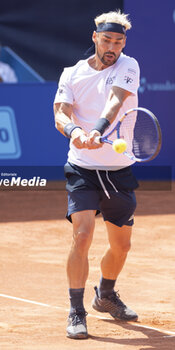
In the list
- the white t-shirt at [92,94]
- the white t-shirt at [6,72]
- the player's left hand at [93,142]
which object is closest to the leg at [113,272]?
the white t-shirt at [92,94]

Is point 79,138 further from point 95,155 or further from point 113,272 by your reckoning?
point 113,272

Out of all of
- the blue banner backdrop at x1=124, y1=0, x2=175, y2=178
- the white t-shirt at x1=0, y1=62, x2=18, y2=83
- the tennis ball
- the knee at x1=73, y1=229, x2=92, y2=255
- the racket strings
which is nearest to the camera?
the tennis ball

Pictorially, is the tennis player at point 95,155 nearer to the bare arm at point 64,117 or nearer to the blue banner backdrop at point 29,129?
the bare arm at point 64,117

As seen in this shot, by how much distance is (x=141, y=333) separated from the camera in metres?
5.35

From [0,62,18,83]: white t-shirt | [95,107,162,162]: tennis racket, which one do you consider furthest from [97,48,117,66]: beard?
[0,62,18,83]: white t-shirt

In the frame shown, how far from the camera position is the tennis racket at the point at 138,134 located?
17.4 ft

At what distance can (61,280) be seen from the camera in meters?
6.93

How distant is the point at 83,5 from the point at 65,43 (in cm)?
70

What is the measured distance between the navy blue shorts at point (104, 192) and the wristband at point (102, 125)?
0.41m

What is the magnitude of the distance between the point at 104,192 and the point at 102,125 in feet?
1.78

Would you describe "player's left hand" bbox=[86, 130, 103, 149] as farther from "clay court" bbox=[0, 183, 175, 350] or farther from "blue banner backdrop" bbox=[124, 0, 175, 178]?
"blue banner backdrop" bbox=[124, 0, 175, 178]

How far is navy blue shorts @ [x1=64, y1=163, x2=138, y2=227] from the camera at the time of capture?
5.35 m

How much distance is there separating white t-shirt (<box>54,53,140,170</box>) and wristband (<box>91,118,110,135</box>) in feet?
0.73

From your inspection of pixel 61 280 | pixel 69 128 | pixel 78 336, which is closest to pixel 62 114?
pixel 69 128
